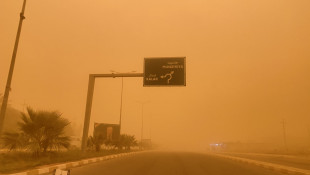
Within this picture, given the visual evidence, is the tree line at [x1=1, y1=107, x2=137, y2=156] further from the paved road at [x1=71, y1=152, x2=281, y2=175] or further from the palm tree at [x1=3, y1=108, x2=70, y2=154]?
the paved road at [x1=71, y1=152, x2=281, y2=175]

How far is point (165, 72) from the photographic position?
765 inches

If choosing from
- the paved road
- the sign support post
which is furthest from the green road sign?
the paved road

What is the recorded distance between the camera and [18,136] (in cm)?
1508

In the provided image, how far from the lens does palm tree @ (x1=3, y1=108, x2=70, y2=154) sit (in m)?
15.8

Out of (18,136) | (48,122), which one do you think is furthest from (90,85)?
(18,136)

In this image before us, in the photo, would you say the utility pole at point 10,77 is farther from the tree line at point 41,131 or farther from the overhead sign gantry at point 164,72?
the overhead sign gantry at point 164,72

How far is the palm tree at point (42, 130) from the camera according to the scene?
51.7 feet

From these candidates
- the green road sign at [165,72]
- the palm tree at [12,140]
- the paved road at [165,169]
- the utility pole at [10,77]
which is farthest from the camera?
the green road sign at [165,72]

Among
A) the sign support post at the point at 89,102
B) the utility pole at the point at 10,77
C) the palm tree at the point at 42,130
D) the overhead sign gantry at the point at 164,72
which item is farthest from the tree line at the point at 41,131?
the overhead sign gantry at the point at 164,72

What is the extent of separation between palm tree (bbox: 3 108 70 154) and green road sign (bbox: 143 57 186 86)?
6304 mm

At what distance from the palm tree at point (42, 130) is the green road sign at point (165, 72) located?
6.30 m

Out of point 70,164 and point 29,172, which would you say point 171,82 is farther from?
point 29,172

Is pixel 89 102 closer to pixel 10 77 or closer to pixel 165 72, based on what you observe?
pixel 165 72

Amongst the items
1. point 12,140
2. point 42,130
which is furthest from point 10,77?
point 42,130
